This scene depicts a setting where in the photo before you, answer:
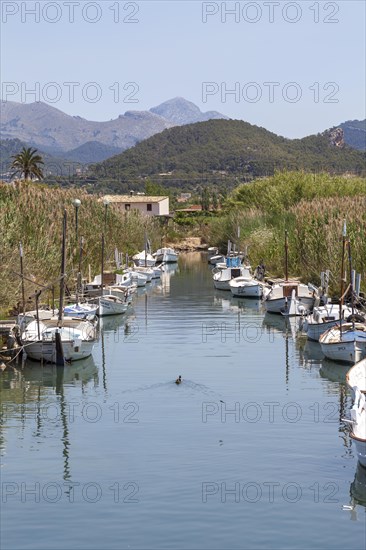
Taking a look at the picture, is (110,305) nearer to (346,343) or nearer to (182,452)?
(346,343)

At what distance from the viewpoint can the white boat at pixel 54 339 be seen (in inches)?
1828

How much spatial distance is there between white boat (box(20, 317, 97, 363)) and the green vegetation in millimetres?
22360

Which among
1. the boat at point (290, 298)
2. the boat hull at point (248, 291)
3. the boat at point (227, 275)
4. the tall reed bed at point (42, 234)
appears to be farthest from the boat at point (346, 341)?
the boat at point (227, 275)

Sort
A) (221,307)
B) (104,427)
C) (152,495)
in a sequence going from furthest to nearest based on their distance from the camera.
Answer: (221,307)
(104,427)
(152,495)

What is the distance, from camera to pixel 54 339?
46.5 metres

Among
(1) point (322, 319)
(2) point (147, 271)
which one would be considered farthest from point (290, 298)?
(2) point (147, 271)

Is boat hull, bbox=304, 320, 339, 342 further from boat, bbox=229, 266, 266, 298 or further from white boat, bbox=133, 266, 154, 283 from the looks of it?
white boat, bbox=133, 266, 154, 283

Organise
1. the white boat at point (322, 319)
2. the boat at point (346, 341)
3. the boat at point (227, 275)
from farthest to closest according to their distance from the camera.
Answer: the boat at point (227, 275) < the white boat at point (322, 319) < the boat at point (346, 341)

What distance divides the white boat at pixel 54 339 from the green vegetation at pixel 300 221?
22360 millimetres

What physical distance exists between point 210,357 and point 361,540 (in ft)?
85.2

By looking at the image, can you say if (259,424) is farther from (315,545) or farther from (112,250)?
(112,250)

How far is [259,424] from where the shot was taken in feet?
117

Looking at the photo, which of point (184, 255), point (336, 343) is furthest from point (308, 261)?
point (184, 255)

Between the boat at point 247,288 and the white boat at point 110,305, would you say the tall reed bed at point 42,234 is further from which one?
the boat at point 247,288
